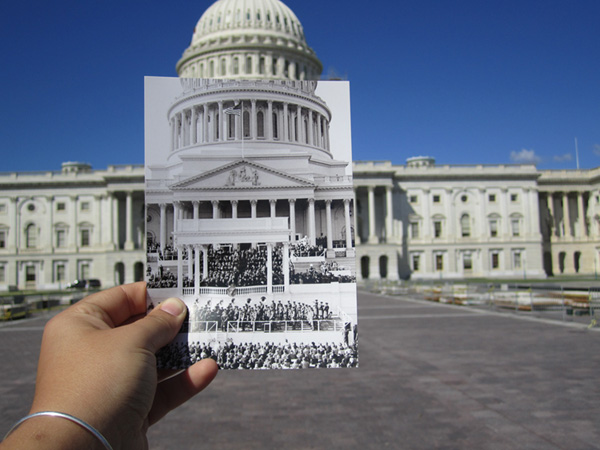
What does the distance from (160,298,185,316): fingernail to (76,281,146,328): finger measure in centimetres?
19

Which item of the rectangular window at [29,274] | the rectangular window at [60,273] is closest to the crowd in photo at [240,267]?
the rectangular window at [60,273]

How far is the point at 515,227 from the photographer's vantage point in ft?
290

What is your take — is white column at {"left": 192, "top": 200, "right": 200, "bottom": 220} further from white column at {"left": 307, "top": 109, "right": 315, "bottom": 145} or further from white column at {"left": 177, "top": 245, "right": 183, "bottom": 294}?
white column at {"left": 307, "top": 109, "right": 315, "bottom": 145}

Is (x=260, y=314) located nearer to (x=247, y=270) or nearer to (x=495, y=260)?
(x=247, y=270)

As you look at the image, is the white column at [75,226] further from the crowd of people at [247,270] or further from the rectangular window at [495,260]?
the crowd of people at [247,270]

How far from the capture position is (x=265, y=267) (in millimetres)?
4457

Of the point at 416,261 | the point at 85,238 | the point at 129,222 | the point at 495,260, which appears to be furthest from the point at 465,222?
the point at 85,238

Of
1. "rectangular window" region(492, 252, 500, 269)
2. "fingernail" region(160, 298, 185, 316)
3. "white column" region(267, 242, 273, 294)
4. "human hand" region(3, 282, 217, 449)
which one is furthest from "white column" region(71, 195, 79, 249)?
"human hand" region(3, 282, 217, 449)

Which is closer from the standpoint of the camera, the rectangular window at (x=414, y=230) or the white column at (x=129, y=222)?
the white column at (x=129, y=222)

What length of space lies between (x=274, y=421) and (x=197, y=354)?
20.4ft

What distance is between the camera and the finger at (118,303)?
3326 millimetres

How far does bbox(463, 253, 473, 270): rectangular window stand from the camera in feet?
282

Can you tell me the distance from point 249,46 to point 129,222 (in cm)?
3266

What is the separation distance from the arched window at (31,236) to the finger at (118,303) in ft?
292
